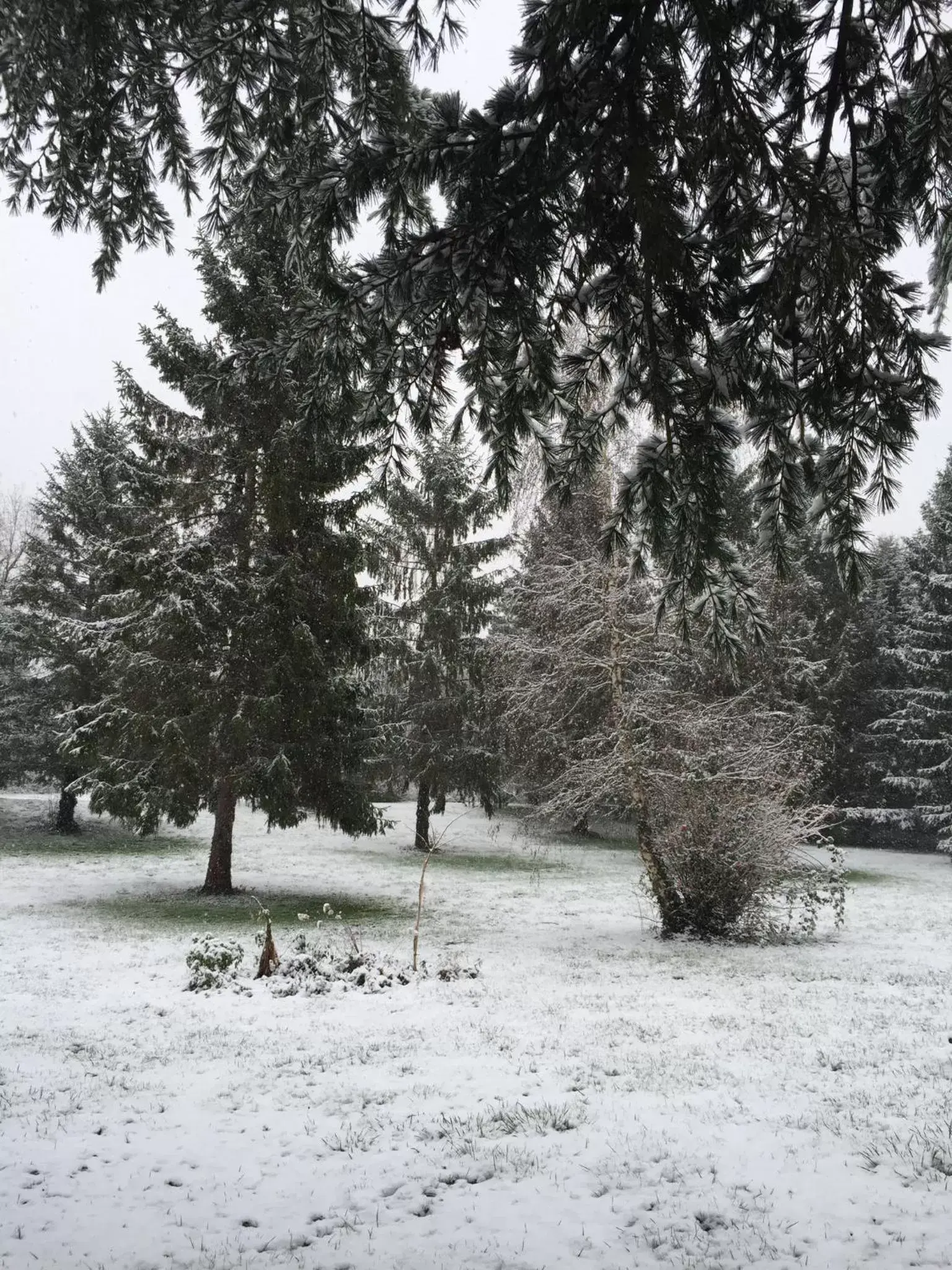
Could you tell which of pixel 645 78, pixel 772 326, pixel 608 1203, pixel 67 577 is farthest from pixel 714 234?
pixel 67 577

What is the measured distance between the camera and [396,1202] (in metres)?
3.69

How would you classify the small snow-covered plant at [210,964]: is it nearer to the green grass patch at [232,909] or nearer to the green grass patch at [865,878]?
the green grass patch at [232,909]

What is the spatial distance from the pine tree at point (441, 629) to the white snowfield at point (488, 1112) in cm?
1069

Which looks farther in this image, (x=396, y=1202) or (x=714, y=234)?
(x=396, y=1202)

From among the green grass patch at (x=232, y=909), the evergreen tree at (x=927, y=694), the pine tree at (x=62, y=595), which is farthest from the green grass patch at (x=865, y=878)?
the pine tree at (x=62, y=595)

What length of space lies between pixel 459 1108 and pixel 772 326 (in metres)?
4.60

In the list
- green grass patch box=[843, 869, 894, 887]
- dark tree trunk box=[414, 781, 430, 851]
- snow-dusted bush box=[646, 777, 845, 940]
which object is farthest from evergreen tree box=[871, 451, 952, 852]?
snow-dusted bush box=[646, 777, 845, 940]

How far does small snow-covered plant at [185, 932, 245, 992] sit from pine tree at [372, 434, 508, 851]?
12.1 m

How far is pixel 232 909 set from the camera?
12.9m

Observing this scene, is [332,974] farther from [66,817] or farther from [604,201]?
[66,817]

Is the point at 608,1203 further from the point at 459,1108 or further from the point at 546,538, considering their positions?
the point at 546,538

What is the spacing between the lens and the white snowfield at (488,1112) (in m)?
3.34

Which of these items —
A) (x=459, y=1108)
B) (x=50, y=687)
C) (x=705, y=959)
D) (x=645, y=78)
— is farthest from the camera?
(x=50, y=687)

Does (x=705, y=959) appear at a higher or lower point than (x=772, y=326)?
lower
